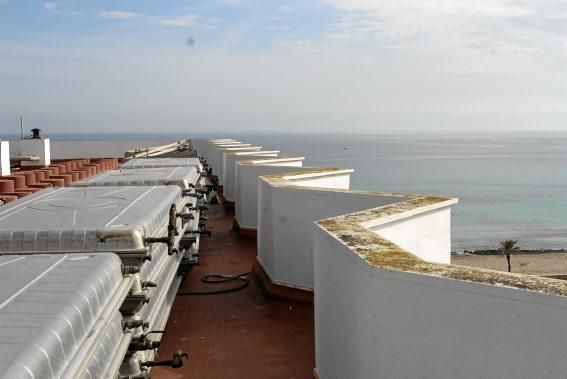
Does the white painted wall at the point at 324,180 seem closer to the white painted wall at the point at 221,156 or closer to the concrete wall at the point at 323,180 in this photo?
the concrete wall at the point at 323,180

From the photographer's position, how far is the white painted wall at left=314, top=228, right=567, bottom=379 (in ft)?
11.4

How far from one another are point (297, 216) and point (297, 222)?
10 cm

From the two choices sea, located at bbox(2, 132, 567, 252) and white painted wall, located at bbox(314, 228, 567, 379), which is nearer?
white painted wall, located at bbox(314, 228, 567, 379)

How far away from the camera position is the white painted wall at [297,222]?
8.25 meters

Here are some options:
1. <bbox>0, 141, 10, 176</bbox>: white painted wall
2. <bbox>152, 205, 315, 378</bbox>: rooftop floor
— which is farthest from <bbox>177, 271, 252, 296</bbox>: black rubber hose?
<bbox>0, 141, 10, 176</bbox>: white painted wall

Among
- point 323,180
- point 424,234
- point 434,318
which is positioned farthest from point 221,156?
point 434,318

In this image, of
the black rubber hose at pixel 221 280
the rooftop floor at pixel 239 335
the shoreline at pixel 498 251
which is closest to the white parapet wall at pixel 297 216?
the rooftop floor at pixel 239 335

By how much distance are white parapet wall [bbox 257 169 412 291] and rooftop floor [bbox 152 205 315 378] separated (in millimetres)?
490

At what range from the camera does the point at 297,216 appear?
28.8ft

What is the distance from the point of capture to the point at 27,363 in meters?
2.71

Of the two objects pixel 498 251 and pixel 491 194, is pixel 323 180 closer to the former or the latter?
pixel 498 251

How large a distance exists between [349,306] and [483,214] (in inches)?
3164

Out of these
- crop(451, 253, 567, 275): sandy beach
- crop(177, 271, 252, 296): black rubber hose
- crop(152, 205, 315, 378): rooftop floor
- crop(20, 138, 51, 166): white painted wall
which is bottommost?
crop(451, 253, 567, 275): sandy beach

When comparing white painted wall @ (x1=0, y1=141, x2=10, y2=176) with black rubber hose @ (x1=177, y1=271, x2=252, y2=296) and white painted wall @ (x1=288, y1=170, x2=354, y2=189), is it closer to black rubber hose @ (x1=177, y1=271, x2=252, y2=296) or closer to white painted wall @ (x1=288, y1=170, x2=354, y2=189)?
black rubber hose @ (x1=177, y1=271, x2=252, y2=296)
